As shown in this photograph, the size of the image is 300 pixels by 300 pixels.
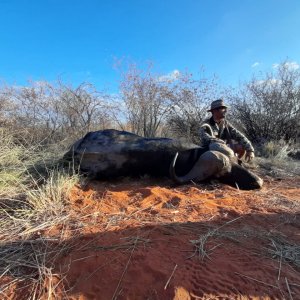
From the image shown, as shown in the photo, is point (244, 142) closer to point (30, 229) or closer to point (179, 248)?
point (179, 248)

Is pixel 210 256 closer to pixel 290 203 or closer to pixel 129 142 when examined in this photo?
pixel 290 203

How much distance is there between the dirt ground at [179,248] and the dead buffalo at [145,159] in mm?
717

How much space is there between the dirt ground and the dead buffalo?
28.2 inches

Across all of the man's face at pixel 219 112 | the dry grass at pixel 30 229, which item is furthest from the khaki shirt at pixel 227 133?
the dry grass at pixel 30 229

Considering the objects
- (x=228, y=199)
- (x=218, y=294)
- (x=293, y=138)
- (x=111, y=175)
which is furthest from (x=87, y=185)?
(x=293, y=138)

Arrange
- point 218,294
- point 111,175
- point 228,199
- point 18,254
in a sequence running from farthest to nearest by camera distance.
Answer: point 111,175, point 228,199, point 18,254, point 218,294

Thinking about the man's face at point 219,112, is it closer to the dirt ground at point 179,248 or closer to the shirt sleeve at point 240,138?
the shirt sleeve at point 240,138

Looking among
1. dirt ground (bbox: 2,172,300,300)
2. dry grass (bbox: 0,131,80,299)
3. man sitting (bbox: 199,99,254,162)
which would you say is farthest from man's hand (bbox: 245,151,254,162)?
dry grass (bbox: 0,131,80,299)

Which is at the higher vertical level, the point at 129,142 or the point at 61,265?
the point at 129,142

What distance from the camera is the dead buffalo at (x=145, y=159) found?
4.48m

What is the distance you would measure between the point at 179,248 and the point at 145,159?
2.45 m

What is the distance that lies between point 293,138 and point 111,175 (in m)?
7.61

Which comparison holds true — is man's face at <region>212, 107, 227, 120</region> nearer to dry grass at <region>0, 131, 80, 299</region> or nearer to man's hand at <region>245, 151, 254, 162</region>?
man's hand at <region>245, 151, 254, 162</region>

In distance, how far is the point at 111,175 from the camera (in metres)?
4.67
